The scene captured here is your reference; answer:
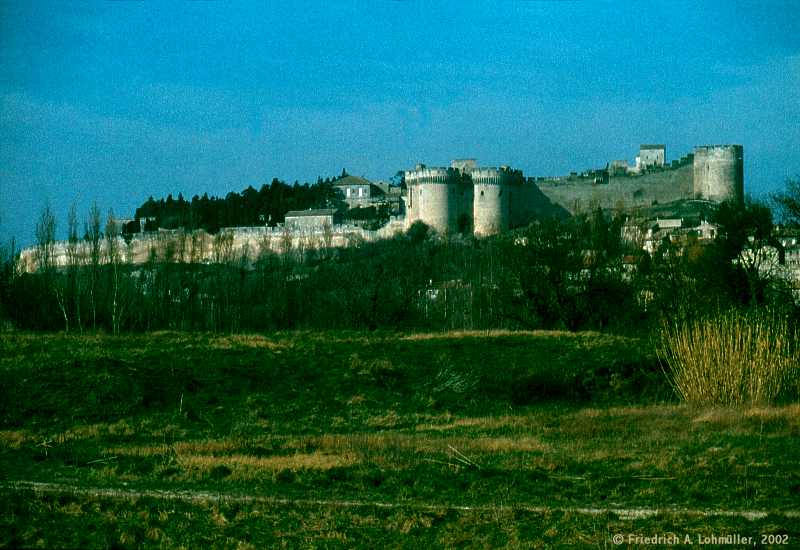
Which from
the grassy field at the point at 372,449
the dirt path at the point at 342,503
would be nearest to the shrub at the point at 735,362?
the grassy field at the point at 372,449

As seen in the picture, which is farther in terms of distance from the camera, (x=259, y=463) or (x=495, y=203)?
(x=495, y=203)

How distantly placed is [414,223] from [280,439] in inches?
2551

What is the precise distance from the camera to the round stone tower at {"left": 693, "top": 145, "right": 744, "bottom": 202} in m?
82.2

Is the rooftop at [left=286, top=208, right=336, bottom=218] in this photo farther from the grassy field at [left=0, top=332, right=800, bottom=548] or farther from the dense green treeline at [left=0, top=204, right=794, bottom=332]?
the grassy field at [left=0, top=332, right=800, bottom=548]

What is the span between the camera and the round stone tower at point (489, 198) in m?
78.2

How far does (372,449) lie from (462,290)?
117ft

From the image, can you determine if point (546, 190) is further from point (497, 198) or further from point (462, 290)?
point (462, 290)

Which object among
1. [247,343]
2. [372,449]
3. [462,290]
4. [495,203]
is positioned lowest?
[372,449]

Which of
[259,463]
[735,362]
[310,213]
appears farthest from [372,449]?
[310,213]

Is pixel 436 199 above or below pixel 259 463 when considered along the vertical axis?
above

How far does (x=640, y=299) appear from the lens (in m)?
34.5

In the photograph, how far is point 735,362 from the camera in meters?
15.5

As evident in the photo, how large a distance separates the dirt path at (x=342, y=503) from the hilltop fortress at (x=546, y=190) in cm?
6612

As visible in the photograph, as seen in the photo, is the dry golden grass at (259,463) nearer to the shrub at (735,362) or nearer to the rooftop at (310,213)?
the shrub at (735,362)
